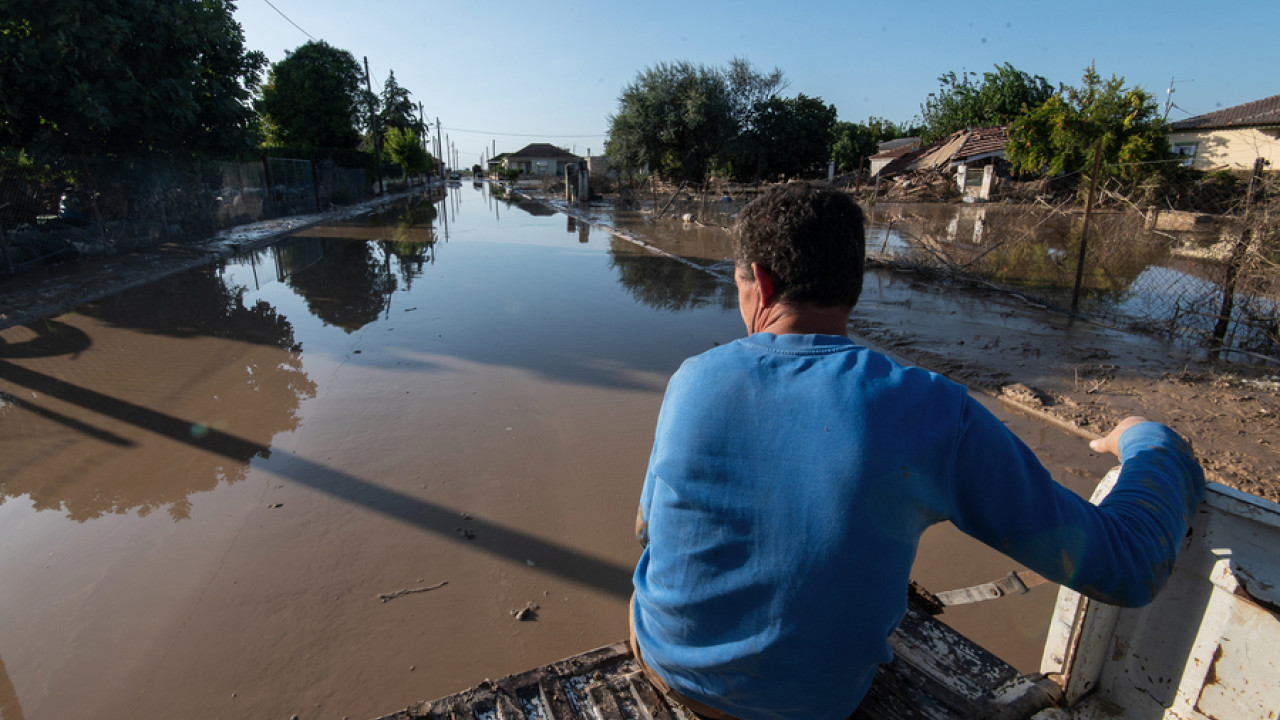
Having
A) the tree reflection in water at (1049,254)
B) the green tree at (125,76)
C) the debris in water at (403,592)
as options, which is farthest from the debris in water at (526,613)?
the green tree at (125,76)

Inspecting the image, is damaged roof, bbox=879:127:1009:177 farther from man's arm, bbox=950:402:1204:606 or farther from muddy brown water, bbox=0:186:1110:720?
man's arm, bbox=950:402:1204:606

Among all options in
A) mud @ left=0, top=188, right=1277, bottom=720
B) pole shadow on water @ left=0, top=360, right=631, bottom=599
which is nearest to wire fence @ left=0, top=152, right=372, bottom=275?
mud @ left=0, top=188, right=1277, bottom=720

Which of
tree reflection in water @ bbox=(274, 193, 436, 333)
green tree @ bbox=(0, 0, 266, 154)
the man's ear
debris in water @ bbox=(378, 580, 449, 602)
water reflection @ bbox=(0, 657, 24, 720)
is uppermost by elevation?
green tree @ bbox=(0, 0, 266, 154)

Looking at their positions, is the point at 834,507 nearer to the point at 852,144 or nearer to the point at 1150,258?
the point at 1150,258

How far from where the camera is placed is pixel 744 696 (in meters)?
1.26

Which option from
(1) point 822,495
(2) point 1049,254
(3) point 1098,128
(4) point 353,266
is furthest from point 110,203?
(3) point 1098,128

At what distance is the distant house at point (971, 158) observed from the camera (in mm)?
25797

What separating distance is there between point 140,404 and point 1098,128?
2417 cm

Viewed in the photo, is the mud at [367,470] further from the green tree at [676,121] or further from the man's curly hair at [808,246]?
the green tree at [676,121]

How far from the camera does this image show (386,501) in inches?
141

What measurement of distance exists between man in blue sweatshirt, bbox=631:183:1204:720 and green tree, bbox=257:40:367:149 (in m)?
34.0

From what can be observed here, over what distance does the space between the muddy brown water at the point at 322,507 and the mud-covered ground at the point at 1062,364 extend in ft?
2.38

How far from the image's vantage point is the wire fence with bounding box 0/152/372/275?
987 cm

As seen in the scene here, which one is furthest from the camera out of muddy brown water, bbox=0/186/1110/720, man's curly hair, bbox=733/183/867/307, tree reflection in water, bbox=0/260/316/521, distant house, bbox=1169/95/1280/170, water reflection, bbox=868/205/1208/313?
distant house, bbox=1169/95/1280/170
